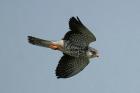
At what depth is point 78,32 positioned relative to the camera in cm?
1839

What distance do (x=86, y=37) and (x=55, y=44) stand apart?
139 cm

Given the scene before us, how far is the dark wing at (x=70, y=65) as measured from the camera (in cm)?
1866

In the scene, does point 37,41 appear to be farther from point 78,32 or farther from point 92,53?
point 92,53

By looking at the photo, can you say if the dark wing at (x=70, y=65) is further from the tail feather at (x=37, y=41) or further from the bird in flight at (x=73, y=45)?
the tail feather at (x=37, y=41)

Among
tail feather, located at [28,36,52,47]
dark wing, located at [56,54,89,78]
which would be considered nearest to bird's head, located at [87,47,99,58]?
dark wing, located at [56,54,89,78]

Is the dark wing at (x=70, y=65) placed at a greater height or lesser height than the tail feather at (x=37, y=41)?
lesser

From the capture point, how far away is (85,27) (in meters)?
18.2

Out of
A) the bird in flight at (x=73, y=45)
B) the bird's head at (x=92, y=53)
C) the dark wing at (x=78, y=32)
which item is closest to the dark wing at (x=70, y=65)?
the bird in flight at (x=73, y=45)

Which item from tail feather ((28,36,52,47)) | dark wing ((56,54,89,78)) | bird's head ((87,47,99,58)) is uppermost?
tail feather ((28,36,52,47))

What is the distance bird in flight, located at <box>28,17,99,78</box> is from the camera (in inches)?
718

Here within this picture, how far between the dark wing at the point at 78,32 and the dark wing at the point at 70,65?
3.54ft

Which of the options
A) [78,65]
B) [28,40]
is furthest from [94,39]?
[28,40]

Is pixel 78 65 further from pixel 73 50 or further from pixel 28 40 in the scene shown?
pixel 28 40

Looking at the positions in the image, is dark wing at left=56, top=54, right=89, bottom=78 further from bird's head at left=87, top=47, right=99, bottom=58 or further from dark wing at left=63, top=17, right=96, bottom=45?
dark wing at left=63, top=17, right=96, bottom=45
